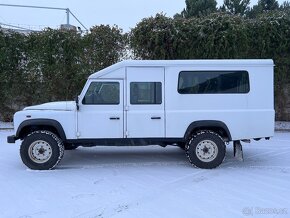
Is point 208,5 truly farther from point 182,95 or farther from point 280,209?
point 280,209

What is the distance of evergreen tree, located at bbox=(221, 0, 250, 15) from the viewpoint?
66.6ft

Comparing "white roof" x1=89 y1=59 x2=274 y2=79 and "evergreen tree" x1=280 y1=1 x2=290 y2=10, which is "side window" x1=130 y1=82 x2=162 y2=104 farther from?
"evergreen tree" x1=280 y1=1 x2=290 y2=10

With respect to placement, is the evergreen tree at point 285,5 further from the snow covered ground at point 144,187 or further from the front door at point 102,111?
the front door at point 102,111

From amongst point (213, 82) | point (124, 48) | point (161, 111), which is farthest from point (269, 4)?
point (161, 111)

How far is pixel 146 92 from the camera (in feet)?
23.2

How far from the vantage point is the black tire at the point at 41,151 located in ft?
22.8

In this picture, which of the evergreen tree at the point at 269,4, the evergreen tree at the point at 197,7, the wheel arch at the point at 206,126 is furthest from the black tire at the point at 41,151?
the evergreen tree at the point at 269,4

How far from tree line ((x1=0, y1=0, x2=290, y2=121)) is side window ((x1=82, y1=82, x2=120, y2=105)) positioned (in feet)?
18.8

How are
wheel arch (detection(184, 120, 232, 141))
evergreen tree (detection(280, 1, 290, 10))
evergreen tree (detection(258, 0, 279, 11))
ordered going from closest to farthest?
wheel arch (detection(184, 120, 232, 141)) < evergreen tree (detection(280, 1, 290, 10)) < evergreen tree (detection(258, 0, 279, 11))

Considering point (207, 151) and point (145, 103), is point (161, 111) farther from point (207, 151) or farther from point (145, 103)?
point (207, 151)

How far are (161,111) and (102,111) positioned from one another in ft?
3.68

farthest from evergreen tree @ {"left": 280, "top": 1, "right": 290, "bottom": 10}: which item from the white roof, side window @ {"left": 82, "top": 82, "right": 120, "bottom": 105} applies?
side window @ {"left": 82, "top": 82, "right": 120, "bottom": 105}

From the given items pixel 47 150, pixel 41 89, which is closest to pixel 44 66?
pixel 41 89

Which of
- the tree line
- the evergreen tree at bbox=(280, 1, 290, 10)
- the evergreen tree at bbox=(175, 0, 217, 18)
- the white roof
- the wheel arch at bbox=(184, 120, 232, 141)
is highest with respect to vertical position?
the evergreen tree at bbox=(280, 1, 290, 10)
